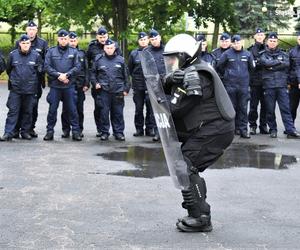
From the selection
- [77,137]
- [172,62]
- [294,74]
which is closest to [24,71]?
[77,137]

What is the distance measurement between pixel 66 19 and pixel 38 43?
1314 cm

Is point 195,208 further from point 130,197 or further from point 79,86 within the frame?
point 79,86

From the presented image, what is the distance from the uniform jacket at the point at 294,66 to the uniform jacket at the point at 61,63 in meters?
4.09

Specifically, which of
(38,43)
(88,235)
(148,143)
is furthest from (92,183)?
(38,43)

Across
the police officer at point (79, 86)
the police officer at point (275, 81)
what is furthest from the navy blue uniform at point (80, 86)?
the police officer at point (275, 81)

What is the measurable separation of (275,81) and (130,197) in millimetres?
5662

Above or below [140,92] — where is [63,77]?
above

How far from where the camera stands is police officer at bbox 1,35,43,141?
37.7 feet

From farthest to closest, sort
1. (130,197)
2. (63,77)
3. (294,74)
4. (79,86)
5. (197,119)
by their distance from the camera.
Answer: (294,74) → (79,86) → (63,77) → (130,197) → (197,119)

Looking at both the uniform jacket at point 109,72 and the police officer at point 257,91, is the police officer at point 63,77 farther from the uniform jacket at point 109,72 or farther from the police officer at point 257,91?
the police officer at point 257,91

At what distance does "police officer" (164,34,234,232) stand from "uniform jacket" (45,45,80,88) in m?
5.53

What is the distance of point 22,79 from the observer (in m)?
11.5

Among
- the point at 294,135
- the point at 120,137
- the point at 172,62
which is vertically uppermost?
the point at 172,62

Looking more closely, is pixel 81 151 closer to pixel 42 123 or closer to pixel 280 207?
pixel 42 123
